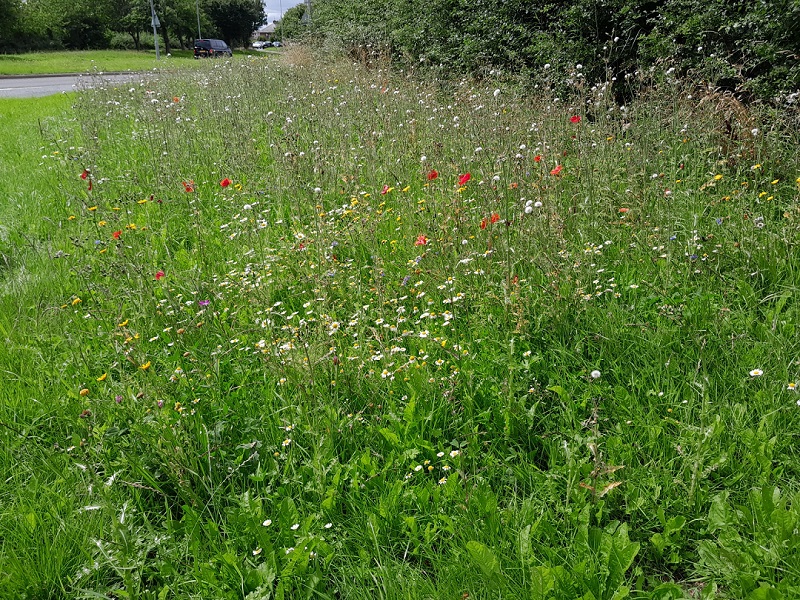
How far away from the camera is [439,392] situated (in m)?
2.49

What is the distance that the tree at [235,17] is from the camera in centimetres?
6156

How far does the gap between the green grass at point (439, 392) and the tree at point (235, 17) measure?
66255 millimetres

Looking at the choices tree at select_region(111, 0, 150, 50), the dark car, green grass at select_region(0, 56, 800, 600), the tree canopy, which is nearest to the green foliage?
green grass at select_region(0, 56, 800, 600)

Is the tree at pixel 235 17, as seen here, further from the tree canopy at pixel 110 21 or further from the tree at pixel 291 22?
the tree at pixel 291 22

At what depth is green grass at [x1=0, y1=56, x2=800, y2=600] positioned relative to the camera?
1851mm

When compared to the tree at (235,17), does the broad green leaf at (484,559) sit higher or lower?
lower

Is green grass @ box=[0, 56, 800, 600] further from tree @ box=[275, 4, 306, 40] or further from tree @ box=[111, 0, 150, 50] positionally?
tree @ box=[111, 0, 150, 50]

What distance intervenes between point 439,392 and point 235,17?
7082cm

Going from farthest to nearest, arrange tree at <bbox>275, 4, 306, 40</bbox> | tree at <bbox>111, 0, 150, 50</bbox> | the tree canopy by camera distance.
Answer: tree at <bbox>111, 0, 150, 50</bbox> → the tree canopy → tree at <bbox>275, 4, 306, 40</bbox>

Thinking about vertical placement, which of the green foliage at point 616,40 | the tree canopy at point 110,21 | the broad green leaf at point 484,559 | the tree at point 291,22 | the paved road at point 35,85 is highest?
the tree canopy at point 110,21

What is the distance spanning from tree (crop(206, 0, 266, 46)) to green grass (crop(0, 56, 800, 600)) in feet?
217

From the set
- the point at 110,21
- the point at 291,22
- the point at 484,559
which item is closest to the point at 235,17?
the point at 110,21

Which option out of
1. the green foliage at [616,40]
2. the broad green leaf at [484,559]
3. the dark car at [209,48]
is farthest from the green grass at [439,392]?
the dark car at [209,48]

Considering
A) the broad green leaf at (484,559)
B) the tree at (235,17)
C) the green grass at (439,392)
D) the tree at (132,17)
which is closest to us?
the broad green leaf at (484,559)
